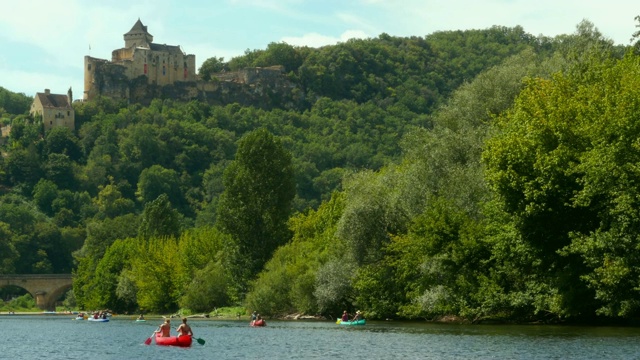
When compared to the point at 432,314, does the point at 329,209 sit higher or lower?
higher

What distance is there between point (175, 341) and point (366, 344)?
9478 mm

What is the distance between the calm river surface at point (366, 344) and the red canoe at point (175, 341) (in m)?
0.41

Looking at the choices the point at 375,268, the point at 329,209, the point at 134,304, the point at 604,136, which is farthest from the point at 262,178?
the point at 604,136

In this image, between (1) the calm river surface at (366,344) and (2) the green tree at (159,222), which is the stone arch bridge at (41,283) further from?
(1) the calm river surface at (366,344)

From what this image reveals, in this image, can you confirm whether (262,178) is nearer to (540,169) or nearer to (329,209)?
(329,209)

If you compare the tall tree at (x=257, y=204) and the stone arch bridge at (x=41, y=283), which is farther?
the stone arch bridge at (x=41, y=283)

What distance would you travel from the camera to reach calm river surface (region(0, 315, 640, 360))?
150 ft

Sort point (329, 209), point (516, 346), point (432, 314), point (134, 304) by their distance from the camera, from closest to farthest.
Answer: point (516, 346) < point (432, 314) < point (329, 209) < point (134, 304)

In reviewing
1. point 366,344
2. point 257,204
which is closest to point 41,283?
point 257,204

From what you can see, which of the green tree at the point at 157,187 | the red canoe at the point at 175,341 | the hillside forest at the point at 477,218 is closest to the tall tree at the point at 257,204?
the hillside forest at the point at 477,218

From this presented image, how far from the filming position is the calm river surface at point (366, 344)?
4569 centimetres

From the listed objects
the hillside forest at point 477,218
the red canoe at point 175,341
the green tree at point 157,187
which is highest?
the green tree at point 157,187

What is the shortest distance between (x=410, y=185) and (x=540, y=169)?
46.9ft

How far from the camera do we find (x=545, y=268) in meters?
58.8
